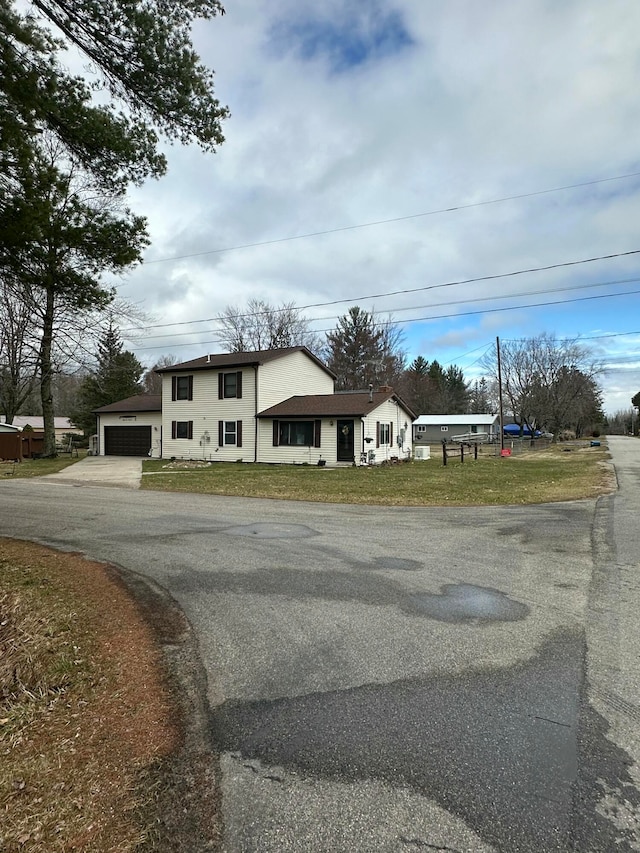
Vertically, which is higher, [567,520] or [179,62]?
[179,62]

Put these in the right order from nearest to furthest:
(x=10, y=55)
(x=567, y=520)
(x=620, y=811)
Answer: (x=620, y=811) → (x=10, y=55) → (x=567, y=520)

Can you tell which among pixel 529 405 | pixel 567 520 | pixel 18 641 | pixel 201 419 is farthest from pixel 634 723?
pixel 529 405

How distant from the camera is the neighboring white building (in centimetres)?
6097

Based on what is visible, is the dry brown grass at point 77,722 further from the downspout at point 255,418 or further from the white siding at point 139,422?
the white siding at point 139,422

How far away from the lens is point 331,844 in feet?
6.62

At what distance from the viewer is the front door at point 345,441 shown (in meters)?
22.7

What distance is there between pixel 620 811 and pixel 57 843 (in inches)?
94.9

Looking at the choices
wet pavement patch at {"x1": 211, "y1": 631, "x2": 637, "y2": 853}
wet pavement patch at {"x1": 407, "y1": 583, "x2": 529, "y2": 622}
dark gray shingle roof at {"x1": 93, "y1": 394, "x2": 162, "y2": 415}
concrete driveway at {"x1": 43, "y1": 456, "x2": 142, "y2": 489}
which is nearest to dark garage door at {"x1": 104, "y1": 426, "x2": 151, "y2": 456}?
dark gray shingle roof at {"x1": 93, "y1": 394, "x2": 162, "y2": 415}

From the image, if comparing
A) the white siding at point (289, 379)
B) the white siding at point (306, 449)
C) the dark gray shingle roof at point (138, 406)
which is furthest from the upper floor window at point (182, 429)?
the white siding at point (289, 379)

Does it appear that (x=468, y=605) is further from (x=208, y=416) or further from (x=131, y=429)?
(x=131, y=429)

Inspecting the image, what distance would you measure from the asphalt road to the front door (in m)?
14.9

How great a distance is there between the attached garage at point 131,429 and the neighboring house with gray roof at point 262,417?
0.06 m

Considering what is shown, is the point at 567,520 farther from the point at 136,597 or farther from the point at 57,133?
the point at 57,133

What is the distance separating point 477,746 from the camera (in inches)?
104
